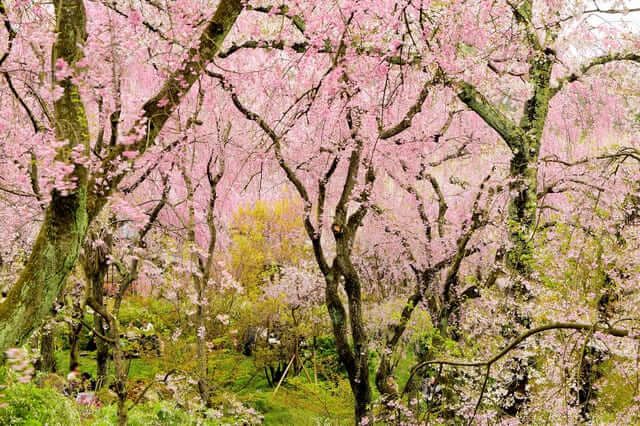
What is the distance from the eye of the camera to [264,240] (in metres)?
18.2

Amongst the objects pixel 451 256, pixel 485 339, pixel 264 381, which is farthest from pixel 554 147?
pixel 264 381

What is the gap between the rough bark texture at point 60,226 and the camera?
313 cm

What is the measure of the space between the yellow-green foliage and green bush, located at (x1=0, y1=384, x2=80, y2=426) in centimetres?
930

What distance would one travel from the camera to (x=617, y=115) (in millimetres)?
11516

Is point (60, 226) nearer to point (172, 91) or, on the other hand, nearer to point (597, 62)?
point (172, 91)

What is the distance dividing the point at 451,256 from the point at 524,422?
4393 mm

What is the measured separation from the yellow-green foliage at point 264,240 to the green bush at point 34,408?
30.5 feet

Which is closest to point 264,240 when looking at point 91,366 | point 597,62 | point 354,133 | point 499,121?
point 91,366

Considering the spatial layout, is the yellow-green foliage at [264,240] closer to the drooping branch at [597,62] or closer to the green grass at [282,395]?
the green grass at [282,395]

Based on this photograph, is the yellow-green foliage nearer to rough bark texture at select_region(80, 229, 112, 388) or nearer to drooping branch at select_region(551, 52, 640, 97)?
rough bark texture at select_region(80, 229, 112, 388)

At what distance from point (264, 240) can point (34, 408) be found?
40.7 feet

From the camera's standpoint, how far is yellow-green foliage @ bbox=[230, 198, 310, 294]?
16344 millimetres

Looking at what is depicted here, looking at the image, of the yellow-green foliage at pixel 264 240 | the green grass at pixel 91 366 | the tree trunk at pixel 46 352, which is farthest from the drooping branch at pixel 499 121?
the green grass at pixel 91 366

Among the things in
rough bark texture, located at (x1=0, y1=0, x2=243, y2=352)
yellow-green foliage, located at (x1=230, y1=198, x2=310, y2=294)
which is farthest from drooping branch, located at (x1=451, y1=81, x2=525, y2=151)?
yellow-green foliage, located at (x1=230, y1=198, x2=310, y2=294)
